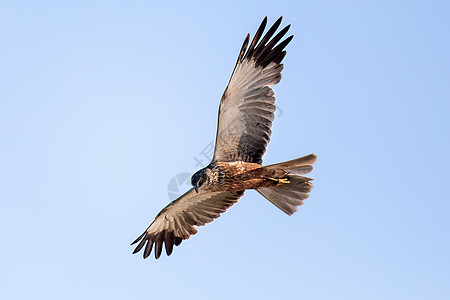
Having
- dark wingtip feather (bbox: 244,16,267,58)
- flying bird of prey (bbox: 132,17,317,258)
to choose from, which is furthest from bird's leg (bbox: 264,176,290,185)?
dark wingtip feather (bbox: 244,16,267,58)

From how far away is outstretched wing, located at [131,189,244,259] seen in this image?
10531 millimetres

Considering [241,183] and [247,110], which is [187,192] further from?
[247,110]

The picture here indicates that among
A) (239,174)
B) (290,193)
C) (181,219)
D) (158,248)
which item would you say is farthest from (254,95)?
(158,248)

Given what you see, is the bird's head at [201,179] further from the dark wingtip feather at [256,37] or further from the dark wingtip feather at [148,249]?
the dark wingtip feather at [148,249]

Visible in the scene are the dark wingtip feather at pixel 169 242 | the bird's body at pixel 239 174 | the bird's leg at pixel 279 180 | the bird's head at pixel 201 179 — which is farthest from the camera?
the dark wingtip feather at pixel 169 242

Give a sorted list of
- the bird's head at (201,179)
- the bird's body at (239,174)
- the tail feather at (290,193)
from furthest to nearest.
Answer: the tail feather at (290,193)
the bird's body at (239,174)
the bird's head at (201,179)

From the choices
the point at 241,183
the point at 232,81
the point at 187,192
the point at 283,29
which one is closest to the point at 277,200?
the point at 241,183

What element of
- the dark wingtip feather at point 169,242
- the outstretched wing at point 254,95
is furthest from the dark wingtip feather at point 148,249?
the outstretched wing at point 254,95

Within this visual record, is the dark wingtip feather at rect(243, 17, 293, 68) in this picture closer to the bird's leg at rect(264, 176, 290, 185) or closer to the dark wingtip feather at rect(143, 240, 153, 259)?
the bird's leg at rect(264, 176, 290, 185)

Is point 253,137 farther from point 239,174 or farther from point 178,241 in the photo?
point 178,241

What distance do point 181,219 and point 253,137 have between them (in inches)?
96.6

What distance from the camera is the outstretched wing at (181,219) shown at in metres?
10.5

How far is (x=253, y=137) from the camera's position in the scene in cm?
947

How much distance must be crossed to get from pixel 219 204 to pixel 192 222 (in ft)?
2.21
